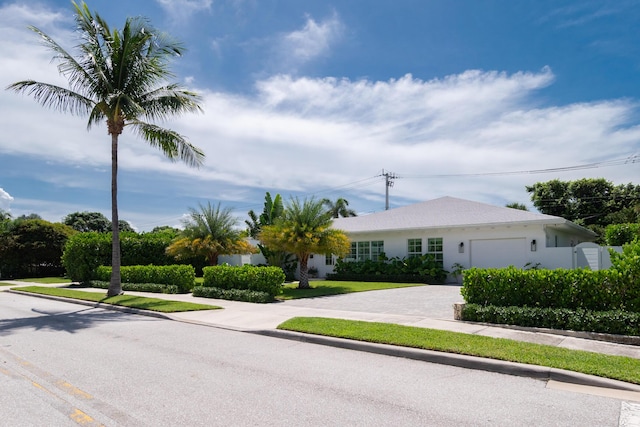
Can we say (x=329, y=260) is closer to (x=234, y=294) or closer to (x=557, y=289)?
(x=234, y=294)

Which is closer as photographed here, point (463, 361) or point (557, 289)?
point (463, 361)

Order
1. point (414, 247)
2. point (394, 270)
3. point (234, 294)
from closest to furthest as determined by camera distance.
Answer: point (234, 294), point (394, 270), point (414, 247)

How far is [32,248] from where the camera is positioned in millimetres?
38281

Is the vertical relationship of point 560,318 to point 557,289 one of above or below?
below

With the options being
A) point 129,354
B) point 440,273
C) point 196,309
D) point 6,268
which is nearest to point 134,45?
point 196,309

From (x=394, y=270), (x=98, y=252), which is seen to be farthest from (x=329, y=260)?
(x=98, y=252)

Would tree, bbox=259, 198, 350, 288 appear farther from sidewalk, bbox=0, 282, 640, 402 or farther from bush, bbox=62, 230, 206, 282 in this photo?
bush, bbox=62, 230, 206, 282

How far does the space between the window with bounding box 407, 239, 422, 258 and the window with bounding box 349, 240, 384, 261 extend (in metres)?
1.84

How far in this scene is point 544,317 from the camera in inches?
396

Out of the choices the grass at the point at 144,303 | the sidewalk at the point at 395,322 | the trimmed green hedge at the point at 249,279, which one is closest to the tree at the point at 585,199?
the sidewalk at the point at 395,322

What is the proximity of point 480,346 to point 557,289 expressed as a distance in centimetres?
347

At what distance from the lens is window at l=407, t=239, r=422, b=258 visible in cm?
2689

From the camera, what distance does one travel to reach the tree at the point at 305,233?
2073cm

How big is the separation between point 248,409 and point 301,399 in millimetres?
696
